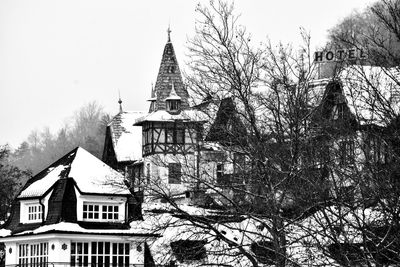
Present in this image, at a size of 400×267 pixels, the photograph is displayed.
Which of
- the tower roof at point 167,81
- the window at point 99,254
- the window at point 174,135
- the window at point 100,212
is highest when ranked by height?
the tower roof at point 167,81

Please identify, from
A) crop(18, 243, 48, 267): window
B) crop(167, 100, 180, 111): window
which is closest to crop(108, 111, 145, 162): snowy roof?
crop(167, 100, 180, 111): window

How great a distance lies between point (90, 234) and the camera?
163ft

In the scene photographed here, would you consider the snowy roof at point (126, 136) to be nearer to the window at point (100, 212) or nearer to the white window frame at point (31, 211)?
the window at point (100, 212)

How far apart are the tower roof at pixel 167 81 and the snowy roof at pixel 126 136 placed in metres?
3.83

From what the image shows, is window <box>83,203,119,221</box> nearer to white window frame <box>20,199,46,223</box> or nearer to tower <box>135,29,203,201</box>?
white window frame <box>20,199,46,223</box>

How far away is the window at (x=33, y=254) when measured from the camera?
4984 centimetres

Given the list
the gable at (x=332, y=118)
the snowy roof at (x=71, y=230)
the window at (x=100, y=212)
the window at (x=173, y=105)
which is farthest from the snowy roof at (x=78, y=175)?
the gable at (x=332, y=118)

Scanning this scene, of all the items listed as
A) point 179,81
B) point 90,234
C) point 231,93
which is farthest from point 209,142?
point 179,81

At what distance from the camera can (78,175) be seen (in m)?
52.0

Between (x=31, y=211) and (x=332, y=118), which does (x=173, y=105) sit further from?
(x=332, y=118)

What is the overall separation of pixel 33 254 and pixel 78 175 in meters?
4.04

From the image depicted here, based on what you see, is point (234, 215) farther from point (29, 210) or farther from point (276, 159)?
point (29, 210)

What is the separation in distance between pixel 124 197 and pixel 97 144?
2114 inches

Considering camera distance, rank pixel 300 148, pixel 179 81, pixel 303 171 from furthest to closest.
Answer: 1. pixel 179 81
2. pixel 300 148
3. pixel 303 171
